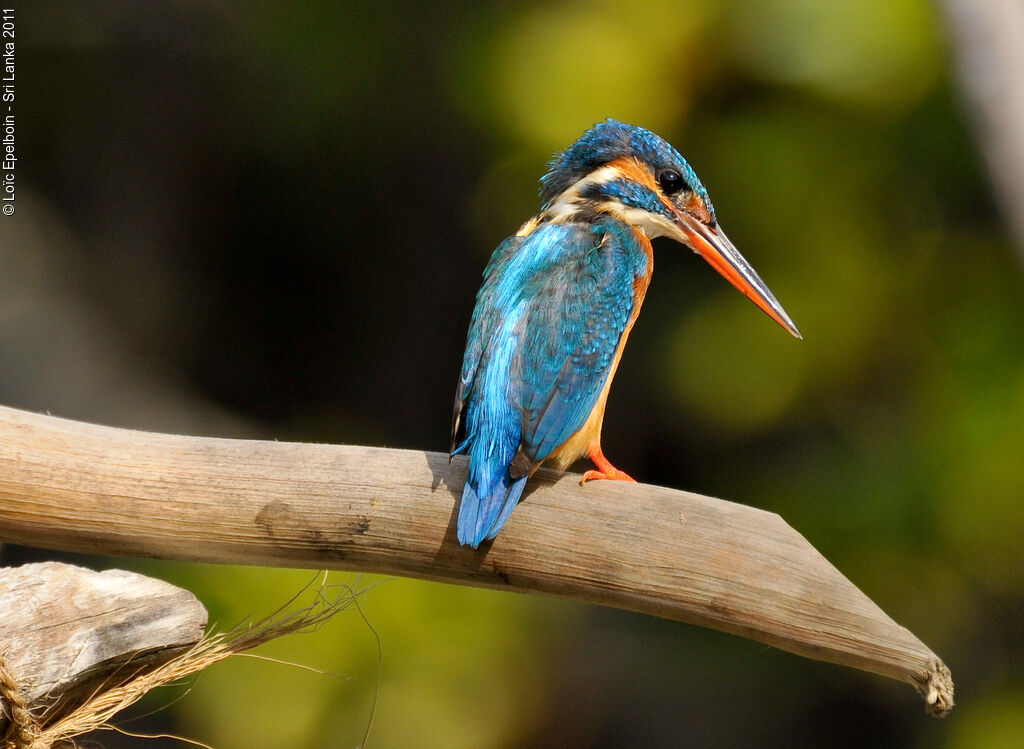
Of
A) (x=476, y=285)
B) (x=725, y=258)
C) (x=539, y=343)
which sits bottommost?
(x=476, y=285)

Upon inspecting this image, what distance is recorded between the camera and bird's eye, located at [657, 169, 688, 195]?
1.94 m

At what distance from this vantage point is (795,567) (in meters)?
1.42

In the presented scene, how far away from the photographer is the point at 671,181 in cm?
195

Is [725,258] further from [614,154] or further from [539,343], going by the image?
[539,343]

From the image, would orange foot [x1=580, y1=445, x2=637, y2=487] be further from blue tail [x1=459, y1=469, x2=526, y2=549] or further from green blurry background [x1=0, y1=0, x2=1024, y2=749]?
green blurry background [x1=0, y1=0, x2=1024, y2=749]

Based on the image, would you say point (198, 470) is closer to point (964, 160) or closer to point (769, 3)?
point (769, 3)

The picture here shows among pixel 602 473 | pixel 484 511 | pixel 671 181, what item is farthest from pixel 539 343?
pixel 671 181

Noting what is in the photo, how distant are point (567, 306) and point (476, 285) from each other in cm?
221

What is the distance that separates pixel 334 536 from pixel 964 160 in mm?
2714

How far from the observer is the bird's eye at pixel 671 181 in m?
1.94

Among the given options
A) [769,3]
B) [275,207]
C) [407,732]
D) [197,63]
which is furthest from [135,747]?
[769,3]

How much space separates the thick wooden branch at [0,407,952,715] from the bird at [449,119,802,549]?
0.10 meters

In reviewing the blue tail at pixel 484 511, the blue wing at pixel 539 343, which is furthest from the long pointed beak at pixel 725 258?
the blue tail at pixel 484 511
